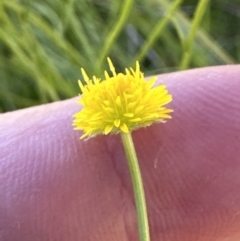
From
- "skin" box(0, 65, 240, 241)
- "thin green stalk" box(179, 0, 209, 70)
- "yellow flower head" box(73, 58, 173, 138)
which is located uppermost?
"yellow flower head" box(73, 58, 173, 138)

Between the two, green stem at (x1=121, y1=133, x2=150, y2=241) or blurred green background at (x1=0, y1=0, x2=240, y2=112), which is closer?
green stem at (x1=121, y1=133, x2=150, y2=241)

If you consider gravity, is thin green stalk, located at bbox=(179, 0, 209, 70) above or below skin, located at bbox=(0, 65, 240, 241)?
above

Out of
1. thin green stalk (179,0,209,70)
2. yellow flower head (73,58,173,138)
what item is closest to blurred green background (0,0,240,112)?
thin green stalk (179,0,209,70)

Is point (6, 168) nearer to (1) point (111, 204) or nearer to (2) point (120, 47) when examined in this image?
(1) point (111, 204)

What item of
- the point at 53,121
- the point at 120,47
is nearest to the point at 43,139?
the point at 53,121

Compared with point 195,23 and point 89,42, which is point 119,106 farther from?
point 89,42

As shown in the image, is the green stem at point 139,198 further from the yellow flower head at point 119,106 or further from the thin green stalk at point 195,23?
the thin green stalk at point 195,23

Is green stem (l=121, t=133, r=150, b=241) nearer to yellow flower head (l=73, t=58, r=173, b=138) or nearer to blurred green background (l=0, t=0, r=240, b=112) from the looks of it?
yellow flower head (l=73, t=58, r=173, b=138)
